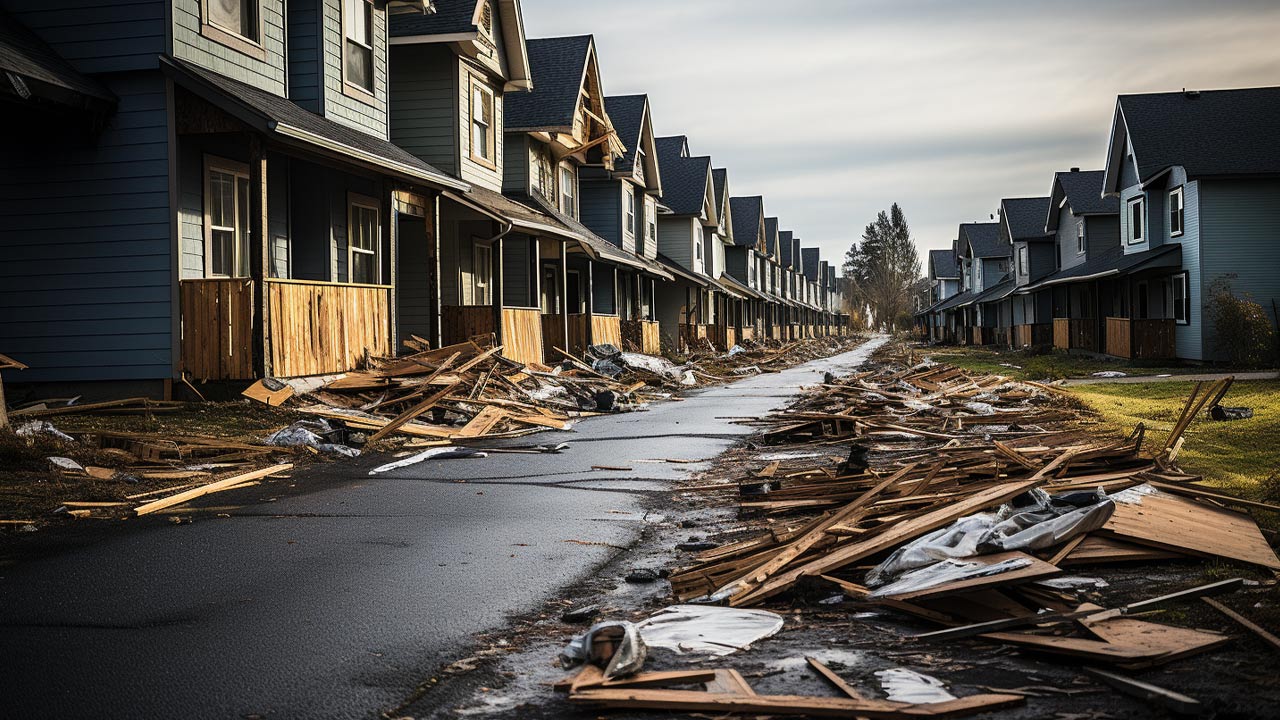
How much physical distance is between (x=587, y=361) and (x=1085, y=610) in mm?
24393

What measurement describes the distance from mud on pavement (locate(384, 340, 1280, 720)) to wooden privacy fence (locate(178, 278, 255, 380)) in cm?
977

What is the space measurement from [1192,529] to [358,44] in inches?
714

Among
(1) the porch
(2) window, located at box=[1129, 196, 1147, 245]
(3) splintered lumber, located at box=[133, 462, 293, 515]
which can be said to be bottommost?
(3) splintered lumber, located at box=[133, 462, 293, 515]

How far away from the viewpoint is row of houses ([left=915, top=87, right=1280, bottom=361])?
1276 inches

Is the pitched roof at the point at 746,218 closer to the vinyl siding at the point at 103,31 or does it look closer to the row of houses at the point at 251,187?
the row of houses at the point at 251,187

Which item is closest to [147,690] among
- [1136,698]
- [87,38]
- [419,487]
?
[1136,698]

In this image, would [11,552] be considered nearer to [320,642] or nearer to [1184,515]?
[320,642]

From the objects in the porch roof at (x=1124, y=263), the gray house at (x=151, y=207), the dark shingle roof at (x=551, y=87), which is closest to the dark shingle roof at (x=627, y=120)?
the dark shingle roof at (x=551, y=87)

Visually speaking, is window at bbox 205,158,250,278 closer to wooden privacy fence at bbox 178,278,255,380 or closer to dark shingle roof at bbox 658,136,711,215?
wooden privacy fence at bbox 178,278,255,380

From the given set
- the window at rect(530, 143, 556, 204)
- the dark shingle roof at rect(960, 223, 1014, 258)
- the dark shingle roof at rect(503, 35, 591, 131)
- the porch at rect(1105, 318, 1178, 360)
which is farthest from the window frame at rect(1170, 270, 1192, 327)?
the dark shingle roof at rect(960, 223, 1014, 258)

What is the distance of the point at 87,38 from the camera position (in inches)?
583

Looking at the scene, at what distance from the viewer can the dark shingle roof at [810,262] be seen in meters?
115

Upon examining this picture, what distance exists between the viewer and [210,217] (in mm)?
15625

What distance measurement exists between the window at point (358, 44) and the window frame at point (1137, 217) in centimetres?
2936
